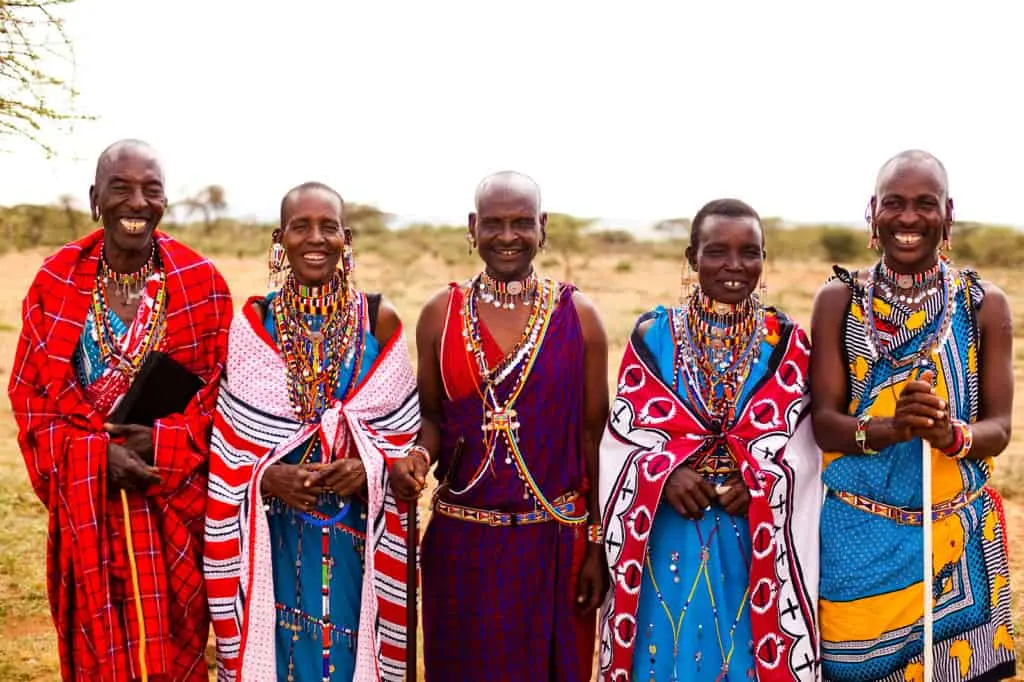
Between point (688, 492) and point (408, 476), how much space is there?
92 cm

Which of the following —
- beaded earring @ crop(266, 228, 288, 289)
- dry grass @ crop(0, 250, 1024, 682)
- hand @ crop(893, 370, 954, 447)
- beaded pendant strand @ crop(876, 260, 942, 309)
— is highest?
beaded earring @ crop(266, 228, 288, 289)

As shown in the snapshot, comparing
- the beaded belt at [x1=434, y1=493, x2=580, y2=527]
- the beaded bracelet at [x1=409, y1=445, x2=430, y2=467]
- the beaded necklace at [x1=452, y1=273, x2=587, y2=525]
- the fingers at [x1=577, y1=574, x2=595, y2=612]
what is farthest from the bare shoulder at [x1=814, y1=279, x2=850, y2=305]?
the beaded bracelet at [x1=409, y1=445, x2=430, y2=467]

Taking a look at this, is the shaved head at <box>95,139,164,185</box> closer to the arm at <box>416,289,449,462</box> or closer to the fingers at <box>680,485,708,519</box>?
the arm at <box>416,289,449,462</box>

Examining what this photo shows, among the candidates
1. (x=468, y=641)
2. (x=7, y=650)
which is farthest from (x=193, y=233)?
(x=468, y=641)

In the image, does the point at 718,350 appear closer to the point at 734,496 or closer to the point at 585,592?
the point at 734,496

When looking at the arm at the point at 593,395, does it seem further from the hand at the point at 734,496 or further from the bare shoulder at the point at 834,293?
the bare shoulder at the point at 834,293

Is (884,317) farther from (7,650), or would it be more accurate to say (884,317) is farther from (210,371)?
(7,650)

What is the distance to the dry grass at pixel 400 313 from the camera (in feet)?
20.1

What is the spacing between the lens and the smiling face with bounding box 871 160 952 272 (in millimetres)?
3660

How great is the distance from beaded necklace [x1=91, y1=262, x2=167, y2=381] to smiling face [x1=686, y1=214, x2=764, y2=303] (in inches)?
73.7

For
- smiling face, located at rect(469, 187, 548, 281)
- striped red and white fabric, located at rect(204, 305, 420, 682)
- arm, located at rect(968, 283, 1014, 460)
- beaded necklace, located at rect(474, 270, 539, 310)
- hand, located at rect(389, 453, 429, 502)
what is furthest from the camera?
beaded necklace, located at rect(474, 270, 539, 310)

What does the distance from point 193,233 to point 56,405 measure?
3204cm

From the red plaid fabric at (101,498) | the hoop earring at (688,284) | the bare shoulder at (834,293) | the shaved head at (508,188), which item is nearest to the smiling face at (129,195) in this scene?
the red plaid fabric at (101,498)

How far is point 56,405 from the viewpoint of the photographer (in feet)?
12.7
